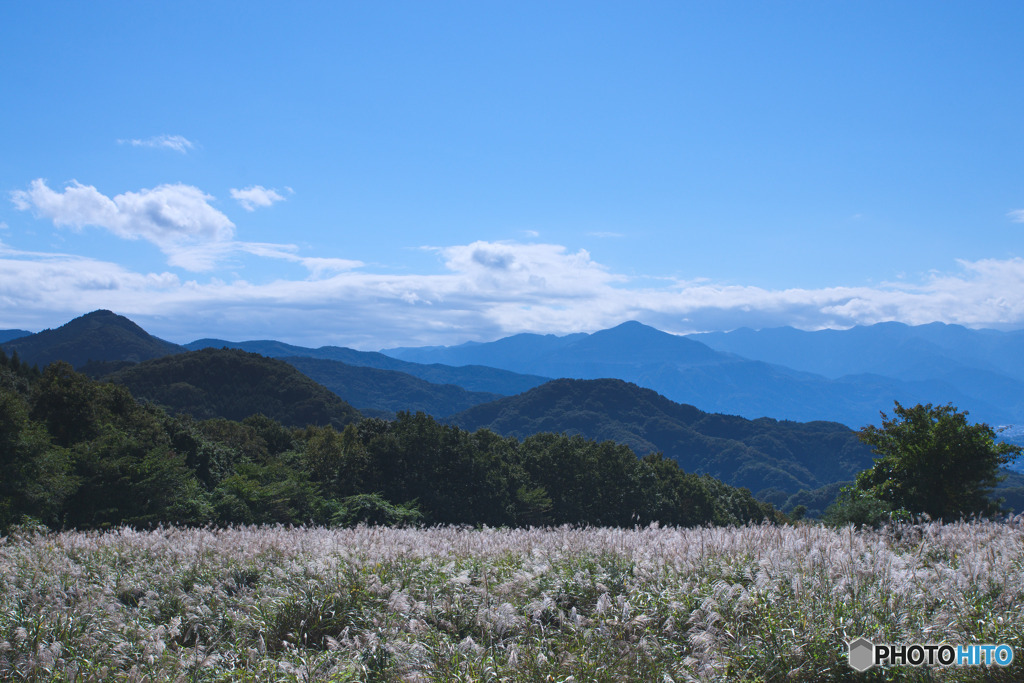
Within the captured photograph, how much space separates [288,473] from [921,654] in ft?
118

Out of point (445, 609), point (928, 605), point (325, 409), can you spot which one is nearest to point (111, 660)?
point (445, 609)

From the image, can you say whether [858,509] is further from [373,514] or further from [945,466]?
[373,514]

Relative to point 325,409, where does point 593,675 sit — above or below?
above

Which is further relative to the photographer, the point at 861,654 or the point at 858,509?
the point at 858,509

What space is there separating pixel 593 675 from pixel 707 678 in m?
0.76

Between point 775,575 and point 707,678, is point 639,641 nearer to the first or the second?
point 707,678

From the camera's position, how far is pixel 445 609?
17.6 ft

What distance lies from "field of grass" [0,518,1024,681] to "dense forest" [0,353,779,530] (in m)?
11.5

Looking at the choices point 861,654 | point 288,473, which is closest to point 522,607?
point 861,654

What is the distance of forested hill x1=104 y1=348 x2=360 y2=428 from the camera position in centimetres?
12731

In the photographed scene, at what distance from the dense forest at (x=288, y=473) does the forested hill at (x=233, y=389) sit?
74170 millimetres

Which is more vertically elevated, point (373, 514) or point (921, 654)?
point (921, 654)

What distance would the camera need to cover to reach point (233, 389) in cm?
14088

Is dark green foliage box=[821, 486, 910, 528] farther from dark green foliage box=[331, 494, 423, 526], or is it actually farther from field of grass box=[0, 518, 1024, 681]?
dark green foliage box=[331, 494, 423, 526]
